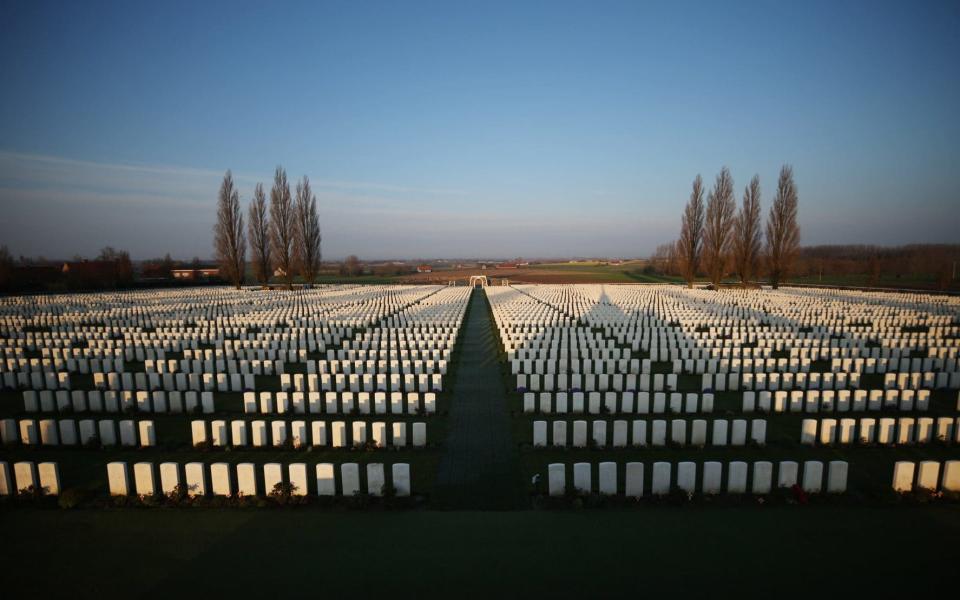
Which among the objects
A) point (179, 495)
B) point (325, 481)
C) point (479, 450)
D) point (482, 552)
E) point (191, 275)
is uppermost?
point (191, 275)

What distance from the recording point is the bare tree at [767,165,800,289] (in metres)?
42.8

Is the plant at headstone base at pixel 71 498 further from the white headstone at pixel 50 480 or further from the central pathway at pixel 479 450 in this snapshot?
the central pathway at pixel 479 450

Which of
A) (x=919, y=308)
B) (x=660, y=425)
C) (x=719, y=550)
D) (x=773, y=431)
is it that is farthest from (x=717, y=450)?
(x=919, y=308)

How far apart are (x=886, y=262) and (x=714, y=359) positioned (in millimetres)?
80552

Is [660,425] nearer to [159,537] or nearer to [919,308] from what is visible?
[159,537]

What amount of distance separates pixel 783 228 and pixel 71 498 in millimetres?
50605

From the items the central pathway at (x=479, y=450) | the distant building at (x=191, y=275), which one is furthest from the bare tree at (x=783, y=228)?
the distant building at (x=191, y=275)

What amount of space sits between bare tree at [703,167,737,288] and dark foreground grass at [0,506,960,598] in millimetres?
43366

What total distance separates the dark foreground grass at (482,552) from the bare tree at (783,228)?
44449 millimetres

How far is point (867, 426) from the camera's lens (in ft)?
24.0

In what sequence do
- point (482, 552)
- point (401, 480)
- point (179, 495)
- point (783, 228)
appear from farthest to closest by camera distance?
point (783, 228)
point (401, 480)
point (179, 495)
point (482, 552)

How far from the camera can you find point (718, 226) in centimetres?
4497

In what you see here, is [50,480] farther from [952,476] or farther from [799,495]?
[952,476]

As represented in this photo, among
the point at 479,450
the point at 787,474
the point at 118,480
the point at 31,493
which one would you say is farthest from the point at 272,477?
the point at 787,474
